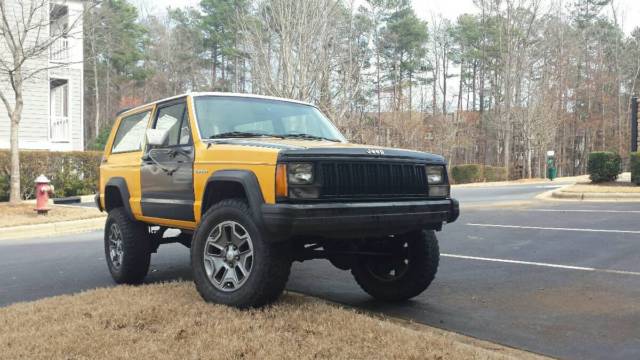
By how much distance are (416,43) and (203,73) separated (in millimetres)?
20727

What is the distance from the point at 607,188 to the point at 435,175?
14677 millimetres

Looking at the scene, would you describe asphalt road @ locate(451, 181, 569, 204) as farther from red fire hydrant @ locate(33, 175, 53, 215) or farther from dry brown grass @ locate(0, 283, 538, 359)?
dry brown grass @ locate(0, 283, 538, 359)

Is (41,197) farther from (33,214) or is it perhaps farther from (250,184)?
(250,184)

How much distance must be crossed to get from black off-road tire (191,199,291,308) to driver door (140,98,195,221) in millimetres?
689

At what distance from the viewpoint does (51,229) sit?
12047 mm

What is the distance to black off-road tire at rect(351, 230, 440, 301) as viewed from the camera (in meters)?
5.12

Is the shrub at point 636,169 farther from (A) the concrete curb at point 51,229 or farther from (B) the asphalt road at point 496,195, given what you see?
(A) the concrete curb at point 51,229

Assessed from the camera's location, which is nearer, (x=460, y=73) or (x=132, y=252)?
(x=132, y=252)

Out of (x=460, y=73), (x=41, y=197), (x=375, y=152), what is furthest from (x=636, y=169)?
(x=460, y=73)

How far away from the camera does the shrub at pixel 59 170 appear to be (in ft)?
57.1

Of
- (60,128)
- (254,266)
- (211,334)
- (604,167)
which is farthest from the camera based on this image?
(60,128)

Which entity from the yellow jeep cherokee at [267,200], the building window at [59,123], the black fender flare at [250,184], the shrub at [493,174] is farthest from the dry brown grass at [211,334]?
the shrub at [493,174]

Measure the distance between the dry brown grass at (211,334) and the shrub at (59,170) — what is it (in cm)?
1431

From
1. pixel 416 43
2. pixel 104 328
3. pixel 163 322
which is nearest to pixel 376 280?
pixel 163 322
